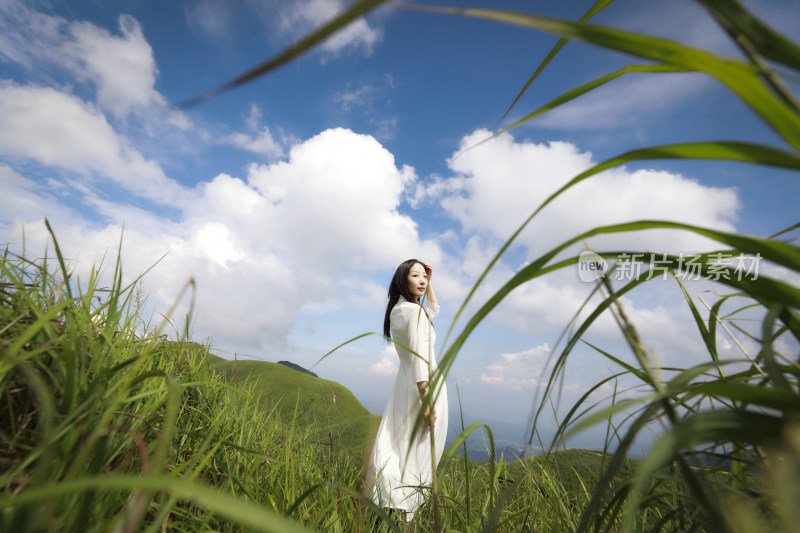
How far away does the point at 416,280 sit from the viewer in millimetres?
4434

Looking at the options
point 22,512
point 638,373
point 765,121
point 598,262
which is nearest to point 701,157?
point 765,121

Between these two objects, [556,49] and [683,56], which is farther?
[556,49]

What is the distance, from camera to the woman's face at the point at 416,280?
441 centimetres

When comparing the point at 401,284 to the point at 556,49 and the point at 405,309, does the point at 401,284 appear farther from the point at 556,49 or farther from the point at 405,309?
the point at 556,49

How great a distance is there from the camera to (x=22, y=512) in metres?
0.40

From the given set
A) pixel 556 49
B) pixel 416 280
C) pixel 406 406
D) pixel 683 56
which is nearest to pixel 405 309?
pixel 416 280

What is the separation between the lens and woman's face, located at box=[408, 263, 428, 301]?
4410 mm

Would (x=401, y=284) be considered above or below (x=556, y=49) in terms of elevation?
above

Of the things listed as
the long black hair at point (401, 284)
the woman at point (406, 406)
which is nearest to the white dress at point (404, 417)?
the woman at point (406, 406)

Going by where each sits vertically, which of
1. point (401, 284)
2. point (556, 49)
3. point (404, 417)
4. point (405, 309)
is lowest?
point (404, 417)

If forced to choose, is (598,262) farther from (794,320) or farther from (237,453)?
(237,453)

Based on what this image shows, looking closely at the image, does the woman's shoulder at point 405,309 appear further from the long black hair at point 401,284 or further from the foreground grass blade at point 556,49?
the foreground grass blade at point 556,49

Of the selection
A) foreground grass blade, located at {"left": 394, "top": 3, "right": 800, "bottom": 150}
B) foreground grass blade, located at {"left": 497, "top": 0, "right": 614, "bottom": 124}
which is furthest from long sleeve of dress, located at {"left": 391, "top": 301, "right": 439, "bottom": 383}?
foreground grass blade, located at {"left": 394, "top": 3, "right": 800, "bottom": 150}

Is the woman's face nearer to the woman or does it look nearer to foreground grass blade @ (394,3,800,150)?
the woman
